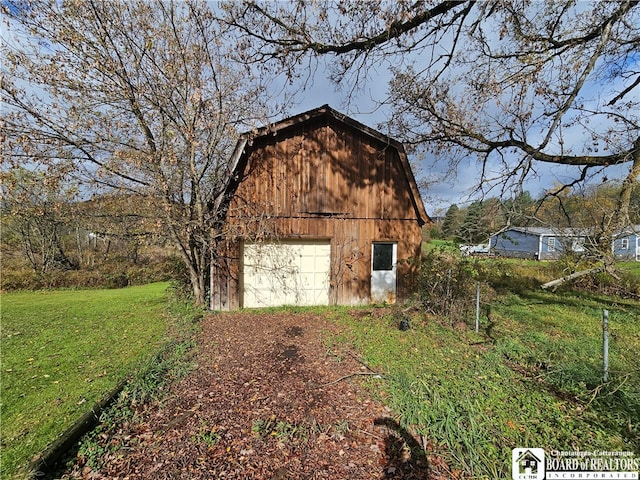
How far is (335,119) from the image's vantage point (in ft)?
29.1

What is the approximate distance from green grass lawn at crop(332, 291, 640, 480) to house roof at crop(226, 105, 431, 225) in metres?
4.15

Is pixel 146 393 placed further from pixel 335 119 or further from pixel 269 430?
pixel 335 119

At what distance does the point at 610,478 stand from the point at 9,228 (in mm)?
24613

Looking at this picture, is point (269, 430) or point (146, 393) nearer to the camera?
point (269, 430)

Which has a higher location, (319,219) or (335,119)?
(335,119)

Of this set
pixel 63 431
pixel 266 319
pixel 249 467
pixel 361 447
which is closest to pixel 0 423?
pixel 63 431

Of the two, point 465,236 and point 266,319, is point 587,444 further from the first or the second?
point 266,319

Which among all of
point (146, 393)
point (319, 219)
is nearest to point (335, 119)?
point (319, 219)

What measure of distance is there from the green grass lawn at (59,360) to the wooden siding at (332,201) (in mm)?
2697

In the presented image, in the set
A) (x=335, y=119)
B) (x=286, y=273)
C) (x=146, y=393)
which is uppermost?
(x=335, y=119)

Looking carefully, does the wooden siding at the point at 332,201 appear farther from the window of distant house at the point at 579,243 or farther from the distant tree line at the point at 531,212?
the window of distant house at the point at 579,243

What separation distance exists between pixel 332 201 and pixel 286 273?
280 centimetres

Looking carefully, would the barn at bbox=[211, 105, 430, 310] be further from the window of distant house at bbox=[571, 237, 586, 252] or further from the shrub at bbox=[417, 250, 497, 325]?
the window of distant house at bbox=[571, 237, 586, 252]

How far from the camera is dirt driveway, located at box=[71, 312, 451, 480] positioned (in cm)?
267
